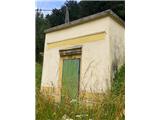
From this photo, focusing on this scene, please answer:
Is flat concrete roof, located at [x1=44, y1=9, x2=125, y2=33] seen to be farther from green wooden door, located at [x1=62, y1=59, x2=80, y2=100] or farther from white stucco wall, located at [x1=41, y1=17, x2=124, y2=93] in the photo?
green wooden door, located at [x1=62, y1=59, x2=80, y2=100]

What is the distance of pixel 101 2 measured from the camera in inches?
64.9

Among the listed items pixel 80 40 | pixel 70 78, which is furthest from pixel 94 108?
pixel 80 40

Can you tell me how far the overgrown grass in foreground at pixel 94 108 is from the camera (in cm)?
162

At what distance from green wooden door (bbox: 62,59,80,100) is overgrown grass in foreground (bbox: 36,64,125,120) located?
0.15 feet

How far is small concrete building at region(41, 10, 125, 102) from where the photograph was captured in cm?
163

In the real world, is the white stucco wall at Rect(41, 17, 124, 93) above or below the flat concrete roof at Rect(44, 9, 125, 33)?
below

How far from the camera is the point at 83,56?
166 cm

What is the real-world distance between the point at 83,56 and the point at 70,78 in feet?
0.35

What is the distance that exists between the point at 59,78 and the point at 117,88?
0.81 ft

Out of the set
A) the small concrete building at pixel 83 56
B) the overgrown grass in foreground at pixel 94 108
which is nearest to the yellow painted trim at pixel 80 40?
the small concrete building at pixel 83 56

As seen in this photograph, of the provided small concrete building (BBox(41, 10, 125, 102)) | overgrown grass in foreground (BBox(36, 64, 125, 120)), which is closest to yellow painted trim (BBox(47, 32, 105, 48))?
small concrete building (BBox(41, 10, 125, 102))

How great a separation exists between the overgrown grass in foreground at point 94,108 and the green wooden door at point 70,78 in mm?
45
